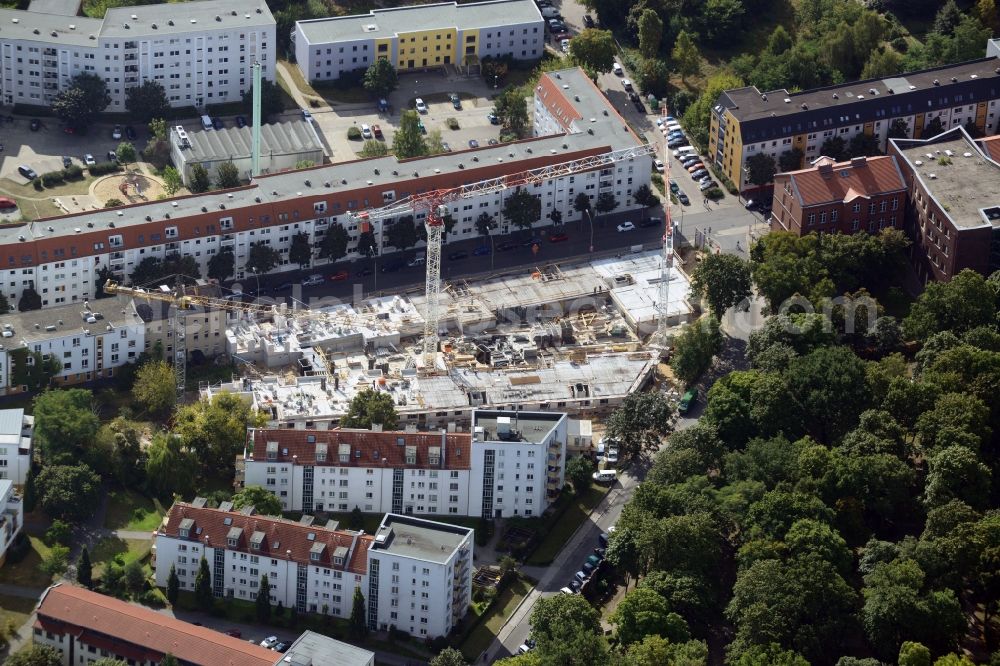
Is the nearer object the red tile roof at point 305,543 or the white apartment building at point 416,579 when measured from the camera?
the white apartment building at point 416,579

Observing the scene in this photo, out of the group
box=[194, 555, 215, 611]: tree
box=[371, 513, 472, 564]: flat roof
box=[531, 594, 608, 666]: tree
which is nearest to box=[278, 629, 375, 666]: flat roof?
box=[371, 513, 472, 564]: flat roof

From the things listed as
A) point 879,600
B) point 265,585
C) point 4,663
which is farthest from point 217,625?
point 879,600

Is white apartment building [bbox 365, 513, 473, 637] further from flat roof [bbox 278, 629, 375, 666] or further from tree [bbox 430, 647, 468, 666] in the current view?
flat roof [bbox 278, 629, 375, 666]

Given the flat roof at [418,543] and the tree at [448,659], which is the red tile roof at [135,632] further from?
the flat roof at [418,543]

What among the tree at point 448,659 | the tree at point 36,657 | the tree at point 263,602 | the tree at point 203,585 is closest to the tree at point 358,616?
the tree at point 263,602

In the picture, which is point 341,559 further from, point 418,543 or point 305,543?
point 418,543

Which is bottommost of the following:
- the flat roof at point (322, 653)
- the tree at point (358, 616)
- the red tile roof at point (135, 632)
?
the tree at point (358, 616)
